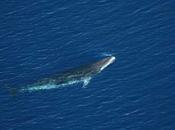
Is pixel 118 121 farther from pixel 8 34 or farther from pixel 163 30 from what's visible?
pixel 8 34

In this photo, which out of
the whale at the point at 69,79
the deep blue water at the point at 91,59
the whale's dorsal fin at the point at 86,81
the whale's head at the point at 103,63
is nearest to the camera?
the deep blue water at the point at 91,59

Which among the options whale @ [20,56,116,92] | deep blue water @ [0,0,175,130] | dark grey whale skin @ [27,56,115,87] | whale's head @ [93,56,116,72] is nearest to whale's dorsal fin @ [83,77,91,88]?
whale @ [20,56,116,92]

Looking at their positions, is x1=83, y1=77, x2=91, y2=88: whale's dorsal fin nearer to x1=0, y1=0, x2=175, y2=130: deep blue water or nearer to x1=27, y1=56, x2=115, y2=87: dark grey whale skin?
x1=27, y1=56, x2=115, y2=87: dark grey whale skin

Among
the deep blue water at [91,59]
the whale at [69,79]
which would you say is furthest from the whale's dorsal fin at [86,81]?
the deep blue water at [91,59]

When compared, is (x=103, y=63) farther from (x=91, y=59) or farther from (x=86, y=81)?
(x=86, y=81)

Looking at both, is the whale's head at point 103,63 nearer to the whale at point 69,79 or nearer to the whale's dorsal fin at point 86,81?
the whale at point 69,79

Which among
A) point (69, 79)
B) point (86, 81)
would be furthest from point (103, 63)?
point (69, 79)

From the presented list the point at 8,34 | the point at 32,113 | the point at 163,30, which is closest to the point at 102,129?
the point at 32,113
